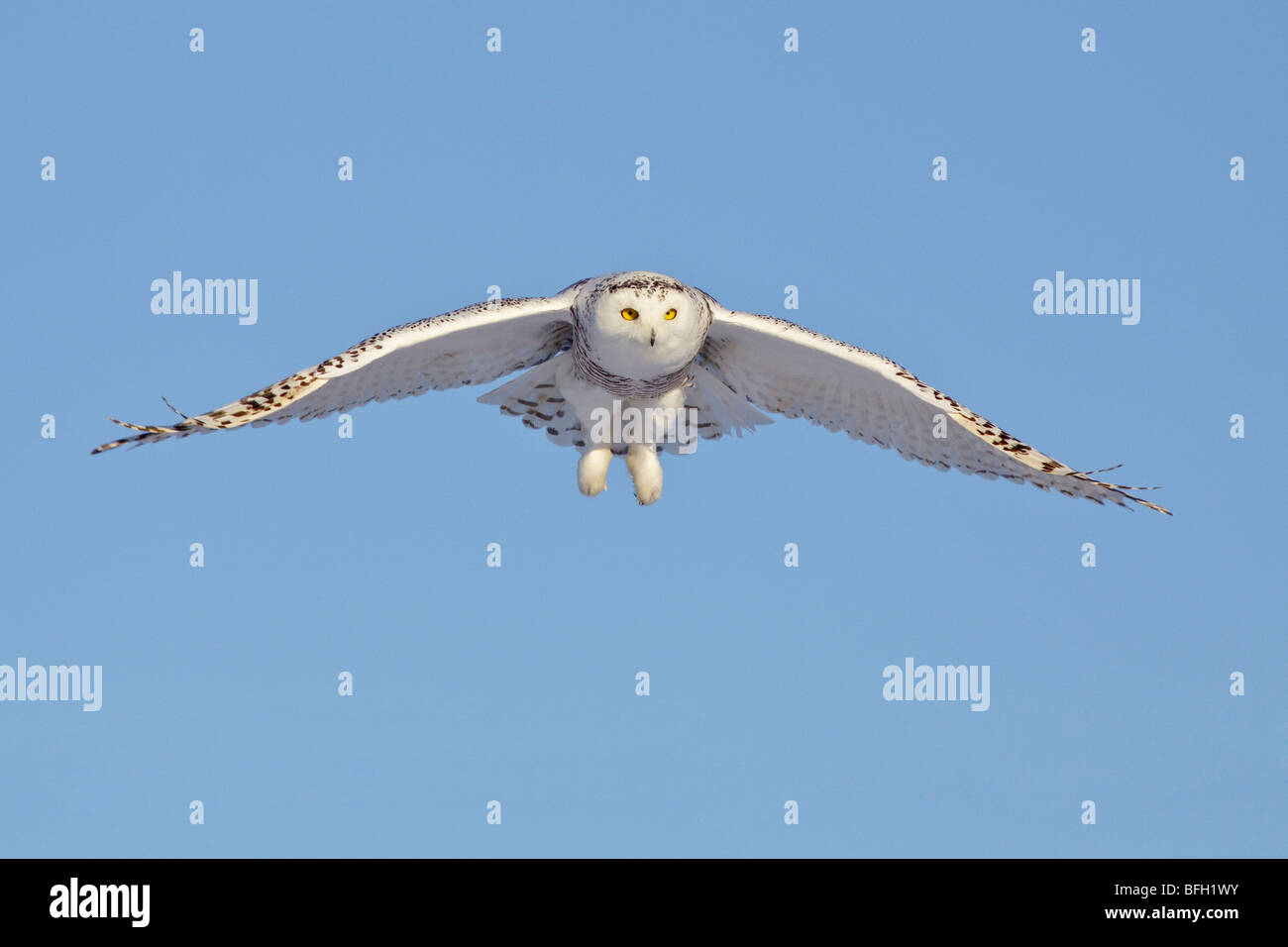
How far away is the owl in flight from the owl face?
1cm

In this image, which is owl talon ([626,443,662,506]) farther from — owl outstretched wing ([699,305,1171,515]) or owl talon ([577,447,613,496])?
owl outstretched wing ([699,305,1171,515])

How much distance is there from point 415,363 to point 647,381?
2160mm

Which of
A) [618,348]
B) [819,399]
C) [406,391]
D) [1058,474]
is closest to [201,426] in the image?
[406,391]

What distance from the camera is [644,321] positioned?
1562 cm

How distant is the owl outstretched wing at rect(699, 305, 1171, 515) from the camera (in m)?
16.4

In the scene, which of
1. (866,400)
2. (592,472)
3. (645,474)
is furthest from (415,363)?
(866,400)

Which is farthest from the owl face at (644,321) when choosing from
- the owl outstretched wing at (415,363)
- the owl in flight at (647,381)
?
the owl outstretched wing at (415,363)

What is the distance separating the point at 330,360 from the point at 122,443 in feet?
6.77

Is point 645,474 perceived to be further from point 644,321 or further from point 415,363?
point 415,363

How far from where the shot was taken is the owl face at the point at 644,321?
51.2 ft

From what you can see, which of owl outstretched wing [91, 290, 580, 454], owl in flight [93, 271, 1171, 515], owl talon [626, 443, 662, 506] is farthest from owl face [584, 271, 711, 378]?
owl talon [626, 443, 662, 506]

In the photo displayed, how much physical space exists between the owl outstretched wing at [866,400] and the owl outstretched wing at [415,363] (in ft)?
5.31
